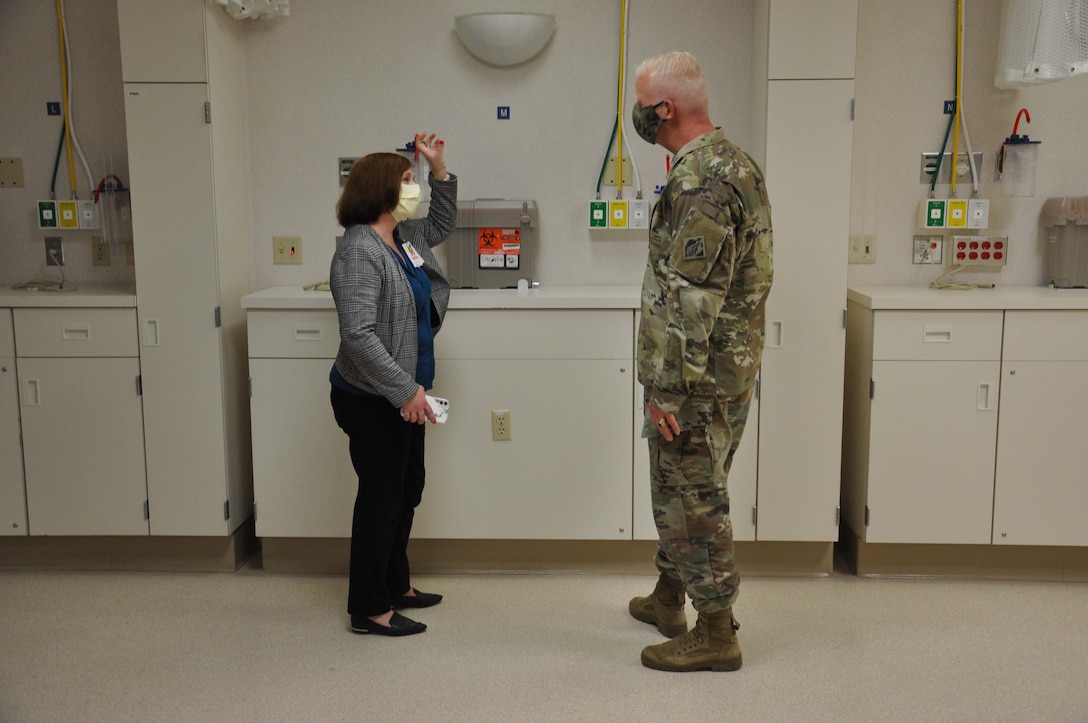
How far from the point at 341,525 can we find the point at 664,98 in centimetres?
196

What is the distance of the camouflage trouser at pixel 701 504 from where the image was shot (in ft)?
9.34

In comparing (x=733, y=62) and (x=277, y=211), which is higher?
(x=733, y=62)

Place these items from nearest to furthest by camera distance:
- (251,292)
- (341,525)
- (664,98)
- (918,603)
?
1. (664,98)
2. (918,603)
3. (341,525)
4. (251,292)

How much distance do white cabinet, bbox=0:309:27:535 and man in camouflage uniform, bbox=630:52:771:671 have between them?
2.40m

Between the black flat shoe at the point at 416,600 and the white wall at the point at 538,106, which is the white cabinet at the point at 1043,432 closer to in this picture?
the white wall at the point at 538,106

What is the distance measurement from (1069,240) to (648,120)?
2010 millimetres

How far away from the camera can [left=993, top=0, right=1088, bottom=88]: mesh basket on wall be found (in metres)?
3.46

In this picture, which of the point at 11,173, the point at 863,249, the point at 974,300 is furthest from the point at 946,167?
the point at 11,173

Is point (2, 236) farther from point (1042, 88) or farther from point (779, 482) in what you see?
point (1042, 88)

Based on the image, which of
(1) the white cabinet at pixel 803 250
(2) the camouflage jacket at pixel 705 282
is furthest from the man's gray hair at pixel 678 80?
(1) the white cabinet at pixel 803 250

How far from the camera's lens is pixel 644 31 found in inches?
151

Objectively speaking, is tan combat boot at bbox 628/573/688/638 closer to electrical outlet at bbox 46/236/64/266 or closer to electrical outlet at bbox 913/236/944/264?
electrical outlet at bbox 913/236/944/264

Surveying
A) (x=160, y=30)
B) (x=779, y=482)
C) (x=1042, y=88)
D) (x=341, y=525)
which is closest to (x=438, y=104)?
(x=160, y=30)

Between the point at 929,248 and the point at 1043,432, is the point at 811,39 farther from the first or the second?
the point at 1043,432
